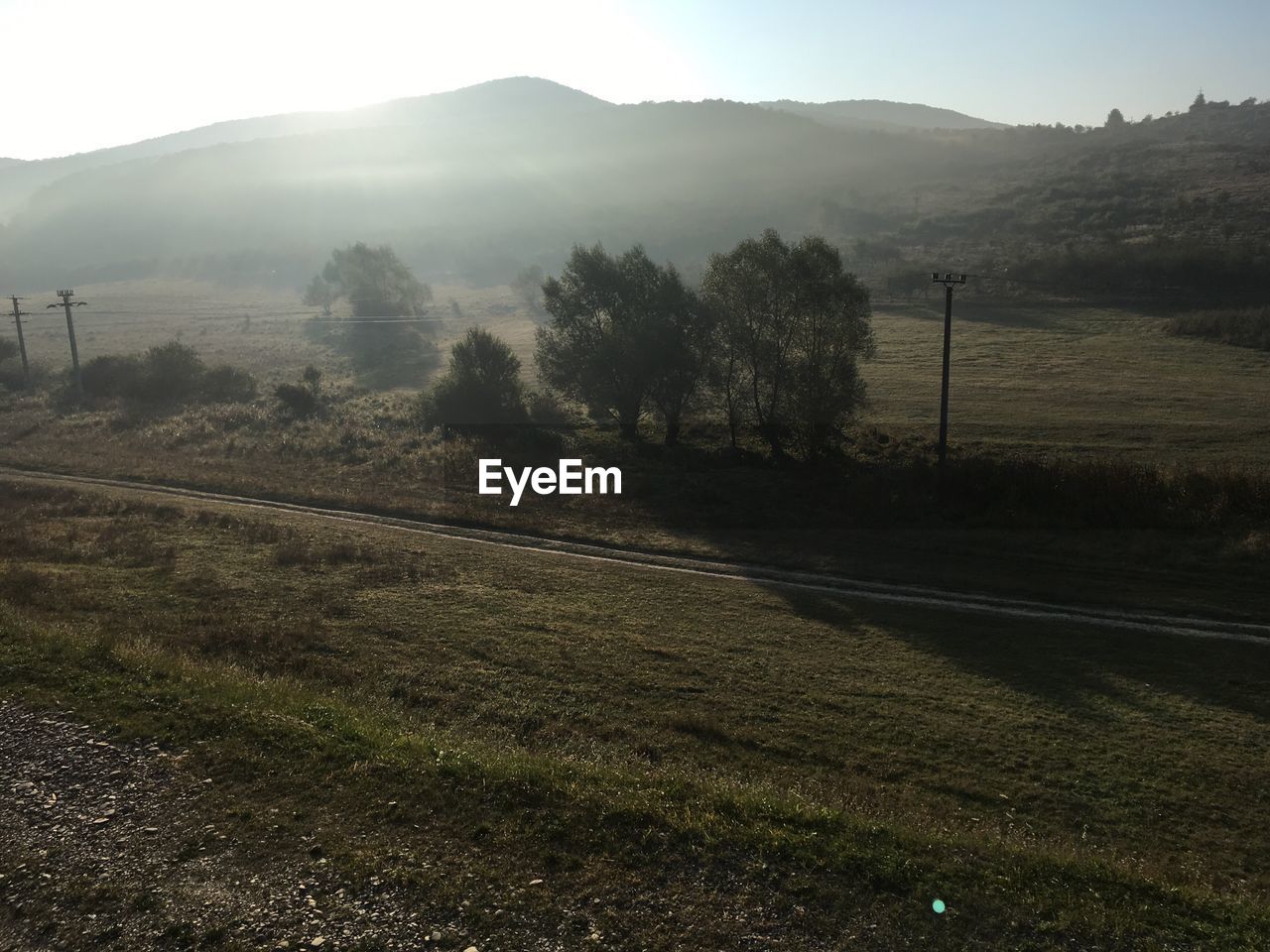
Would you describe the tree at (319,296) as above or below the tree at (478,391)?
above

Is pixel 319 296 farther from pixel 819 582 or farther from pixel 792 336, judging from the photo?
pixel 819 582

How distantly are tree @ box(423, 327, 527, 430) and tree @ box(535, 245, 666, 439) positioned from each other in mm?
2951

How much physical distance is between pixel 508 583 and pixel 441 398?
109 feet

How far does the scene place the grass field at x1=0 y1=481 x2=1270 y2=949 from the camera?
9.99 metres

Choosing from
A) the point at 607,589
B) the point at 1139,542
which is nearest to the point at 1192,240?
the point at 1139,542

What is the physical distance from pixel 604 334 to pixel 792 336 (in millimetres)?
12758

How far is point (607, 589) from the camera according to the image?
2692 cm

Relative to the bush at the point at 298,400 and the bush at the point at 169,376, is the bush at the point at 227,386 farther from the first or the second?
the bush at the point at 298,400

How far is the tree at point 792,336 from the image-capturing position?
151 feet

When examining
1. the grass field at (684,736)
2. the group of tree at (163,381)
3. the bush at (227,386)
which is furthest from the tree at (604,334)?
the group of tree at (163,381)

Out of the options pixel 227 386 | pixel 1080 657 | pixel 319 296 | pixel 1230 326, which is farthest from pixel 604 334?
pixel 319 296

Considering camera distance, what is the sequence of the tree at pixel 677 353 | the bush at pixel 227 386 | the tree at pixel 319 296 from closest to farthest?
A: the tree at pixel 677 353, the bush at pixel 227 386, the tree at pixel 319 296

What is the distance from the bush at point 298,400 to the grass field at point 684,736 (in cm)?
3679

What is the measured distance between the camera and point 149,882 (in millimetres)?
9633
